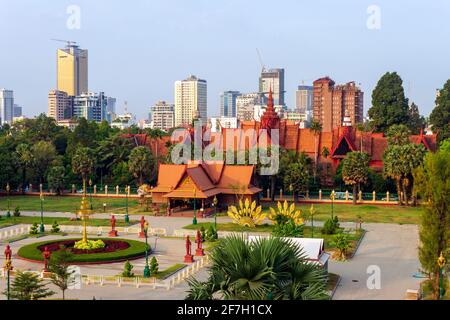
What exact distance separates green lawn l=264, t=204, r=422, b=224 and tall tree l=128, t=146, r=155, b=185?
1489 cm

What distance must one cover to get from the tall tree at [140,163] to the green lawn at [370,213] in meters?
14.9

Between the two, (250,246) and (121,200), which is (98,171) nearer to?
(121,200)

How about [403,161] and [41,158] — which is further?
[41,158]

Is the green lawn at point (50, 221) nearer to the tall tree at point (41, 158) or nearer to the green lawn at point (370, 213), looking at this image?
the green lawn at point (370, 213)

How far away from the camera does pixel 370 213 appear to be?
2298 inches

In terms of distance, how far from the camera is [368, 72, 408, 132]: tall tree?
83.6 meters

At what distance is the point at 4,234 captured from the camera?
45500 millimetres

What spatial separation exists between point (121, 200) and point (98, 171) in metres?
11.8

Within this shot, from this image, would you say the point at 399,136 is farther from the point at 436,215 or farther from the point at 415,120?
the point at 436,215

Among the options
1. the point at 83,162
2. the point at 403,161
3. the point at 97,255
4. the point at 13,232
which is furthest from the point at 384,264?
the point at 83,162

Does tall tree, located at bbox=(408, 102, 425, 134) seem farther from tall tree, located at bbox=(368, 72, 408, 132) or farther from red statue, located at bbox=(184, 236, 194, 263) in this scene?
red statue, located at bbox=(184, 236, 194, 263)

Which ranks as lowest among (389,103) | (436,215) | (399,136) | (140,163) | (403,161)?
(436,215)

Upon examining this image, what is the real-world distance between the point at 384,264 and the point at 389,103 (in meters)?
52.2

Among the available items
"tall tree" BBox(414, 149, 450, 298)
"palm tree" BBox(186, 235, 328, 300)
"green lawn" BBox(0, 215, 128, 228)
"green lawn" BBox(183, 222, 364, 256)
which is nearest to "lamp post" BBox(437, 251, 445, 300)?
"tall tree" BBox(414, 149, 450, 298)
